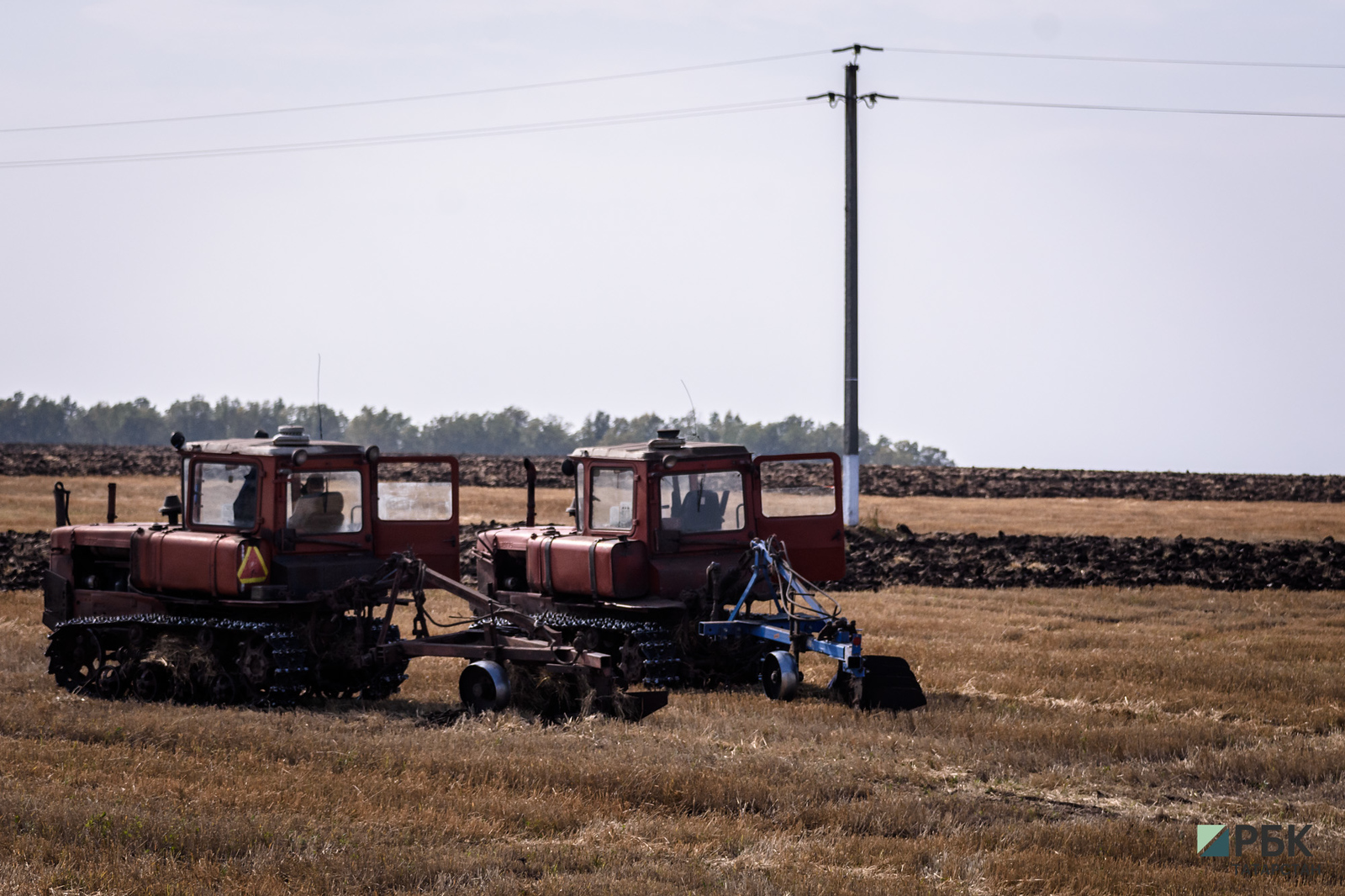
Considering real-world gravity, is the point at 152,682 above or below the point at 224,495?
below

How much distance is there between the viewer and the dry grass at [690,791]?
7961 millimetres

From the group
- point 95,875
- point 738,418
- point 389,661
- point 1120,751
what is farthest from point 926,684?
point 738,418

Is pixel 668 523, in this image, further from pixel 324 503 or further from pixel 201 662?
pixel 201 662

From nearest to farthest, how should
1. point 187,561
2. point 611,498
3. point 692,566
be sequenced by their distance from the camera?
1. point 187,561
2. point 692,566
3. point 611,498

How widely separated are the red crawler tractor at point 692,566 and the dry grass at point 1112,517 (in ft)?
71.2

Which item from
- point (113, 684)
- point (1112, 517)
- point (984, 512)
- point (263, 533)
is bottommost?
point (113, 684)

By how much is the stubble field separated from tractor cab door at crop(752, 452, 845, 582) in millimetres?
1358

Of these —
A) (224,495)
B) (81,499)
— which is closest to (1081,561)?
(224,495)

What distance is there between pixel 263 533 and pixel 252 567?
14.6 inches

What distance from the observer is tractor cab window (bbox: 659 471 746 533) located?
14828mm

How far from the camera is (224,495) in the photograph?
13852 millimetres

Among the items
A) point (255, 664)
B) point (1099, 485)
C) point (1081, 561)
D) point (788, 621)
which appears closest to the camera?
point (255, 664)

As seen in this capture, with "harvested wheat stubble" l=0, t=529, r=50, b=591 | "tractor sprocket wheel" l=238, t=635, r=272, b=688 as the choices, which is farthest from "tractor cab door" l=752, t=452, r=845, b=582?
"harvested wheat stubble" l=0, t=529, r=50, b=591

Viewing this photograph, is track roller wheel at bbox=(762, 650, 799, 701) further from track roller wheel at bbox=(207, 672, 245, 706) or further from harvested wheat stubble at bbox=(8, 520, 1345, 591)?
harvested wheat stubble at bbox=(8, 520, 1345, 591)
